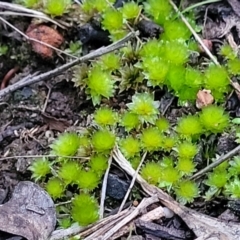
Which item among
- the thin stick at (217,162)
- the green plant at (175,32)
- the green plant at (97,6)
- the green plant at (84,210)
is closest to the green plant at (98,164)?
the green plant at (84,210)

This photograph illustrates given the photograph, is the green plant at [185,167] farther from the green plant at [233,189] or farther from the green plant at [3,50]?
the green plant at [3,50]

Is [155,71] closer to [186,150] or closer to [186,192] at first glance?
[186,150]

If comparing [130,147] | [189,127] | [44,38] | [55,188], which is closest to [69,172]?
[55,188]

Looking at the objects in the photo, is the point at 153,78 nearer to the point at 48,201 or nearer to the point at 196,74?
the point at 196,74

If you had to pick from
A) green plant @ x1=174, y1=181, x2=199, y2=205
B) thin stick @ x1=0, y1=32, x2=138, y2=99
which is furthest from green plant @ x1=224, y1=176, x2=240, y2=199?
thin stick @ x1=0, y1=32, x2=138, y2=99

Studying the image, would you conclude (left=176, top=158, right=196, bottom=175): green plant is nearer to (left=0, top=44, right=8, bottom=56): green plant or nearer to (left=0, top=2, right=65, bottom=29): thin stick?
(left=0, top=2, right=65, bottom=29): thin stick

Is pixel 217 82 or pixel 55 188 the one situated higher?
pixel 217 82
